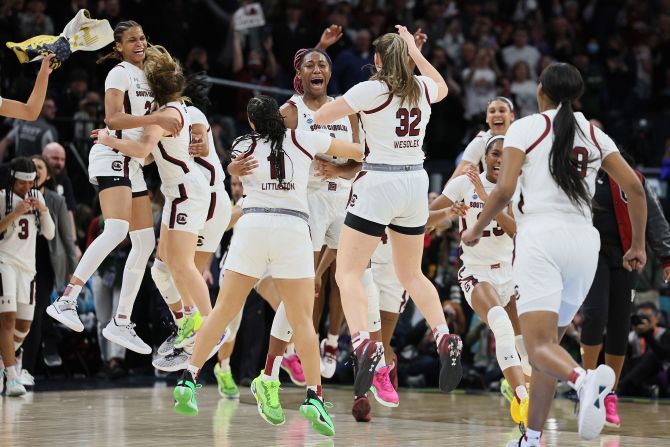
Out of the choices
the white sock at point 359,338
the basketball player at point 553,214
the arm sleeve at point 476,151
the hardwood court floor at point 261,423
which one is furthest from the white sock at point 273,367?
the basketball player at point 553,214

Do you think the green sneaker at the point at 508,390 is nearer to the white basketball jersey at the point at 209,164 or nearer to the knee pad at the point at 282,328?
the knee pad at the point at 282,328

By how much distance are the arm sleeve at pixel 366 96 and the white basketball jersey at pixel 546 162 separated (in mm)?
1833

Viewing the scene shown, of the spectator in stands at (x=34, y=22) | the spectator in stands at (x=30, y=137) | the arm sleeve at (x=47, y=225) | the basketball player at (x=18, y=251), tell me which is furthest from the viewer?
the spectator in stands at (x=34, y=22)

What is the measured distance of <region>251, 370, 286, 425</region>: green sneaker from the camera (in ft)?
27.7

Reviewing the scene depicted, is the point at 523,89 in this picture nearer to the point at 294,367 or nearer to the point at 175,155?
the point at 294,367

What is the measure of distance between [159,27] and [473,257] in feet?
28.1

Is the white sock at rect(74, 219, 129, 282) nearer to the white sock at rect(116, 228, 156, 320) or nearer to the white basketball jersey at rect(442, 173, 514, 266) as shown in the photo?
the white sock at rect(116, 228, 156, 320)

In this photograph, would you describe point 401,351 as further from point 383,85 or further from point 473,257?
point 383,85

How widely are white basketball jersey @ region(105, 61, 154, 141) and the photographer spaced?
5.96 meters

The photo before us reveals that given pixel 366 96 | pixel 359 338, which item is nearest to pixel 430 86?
pixel 366 96

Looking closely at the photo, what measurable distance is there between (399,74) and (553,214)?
2.26 metres

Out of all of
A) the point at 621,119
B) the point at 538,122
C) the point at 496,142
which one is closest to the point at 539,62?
the point at 621,119

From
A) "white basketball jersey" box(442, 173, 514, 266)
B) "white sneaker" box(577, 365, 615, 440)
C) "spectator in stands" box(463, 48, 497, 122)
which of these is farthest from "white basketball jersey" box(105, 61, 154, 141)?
"spectator in stands" box(463, 48, 497, 122)

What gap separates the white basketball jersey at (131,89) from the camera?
9328 millimetres
